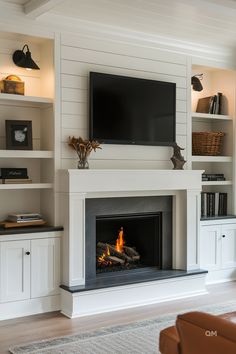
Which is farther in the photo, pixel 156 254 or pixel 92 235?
pixel 156 254

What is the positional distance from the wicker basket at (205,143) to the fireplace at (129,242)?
3.38 ft

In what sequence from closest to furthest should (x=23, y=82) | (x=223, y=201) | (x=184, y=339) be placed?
(x=184, y=339) < (x=23, y=82) < (x=223, y=201)

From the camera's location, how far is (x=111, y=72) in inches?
187

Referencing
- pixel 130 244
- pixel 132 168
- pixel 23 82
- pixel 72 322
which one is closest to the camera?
pixel 72 322

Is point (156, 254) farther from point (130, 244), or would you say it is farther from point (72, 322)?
point (72, 322)

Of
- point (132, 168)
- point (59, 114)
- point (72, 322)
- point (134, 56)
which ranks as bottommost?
point (72, 322)

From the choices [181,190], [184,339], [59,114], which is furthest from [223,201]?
[184,339]

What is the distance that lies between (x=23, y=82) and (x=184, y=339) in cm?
326

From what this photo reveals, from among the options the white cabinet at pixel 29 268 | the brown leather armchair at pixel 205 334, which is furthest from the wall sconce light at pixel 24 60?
the brown leather armchair at pixel 205 334

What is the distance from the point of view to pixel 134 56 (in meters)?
4.89

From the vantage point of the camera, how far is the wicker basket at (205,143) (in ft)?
18.5

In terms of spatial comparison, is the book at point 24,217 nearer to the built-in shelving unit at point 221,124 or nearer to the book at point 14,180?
the book at point 14,180

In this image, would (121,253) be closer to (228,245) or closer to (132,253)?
(132,253)

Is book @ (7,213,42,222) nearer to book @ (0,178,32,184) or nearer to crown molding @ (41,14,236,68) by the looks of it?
book @ (0,178,32,184)
